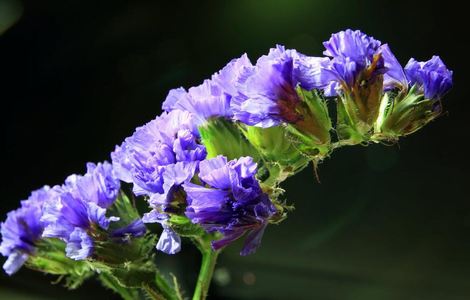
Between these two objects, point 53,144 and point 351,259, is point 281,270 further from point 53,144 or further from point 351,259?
point 53,144

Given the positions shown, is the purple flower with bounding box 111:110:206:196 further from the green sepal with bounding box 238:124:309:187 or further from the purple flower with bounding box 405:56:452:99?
the purple flower with bounding box 405:56:452:99

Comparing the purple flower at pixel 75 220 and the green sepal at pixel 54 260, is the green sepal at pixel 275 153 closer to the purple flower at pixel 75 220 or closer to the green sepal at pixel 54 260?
the purple flower at pixel 75 220

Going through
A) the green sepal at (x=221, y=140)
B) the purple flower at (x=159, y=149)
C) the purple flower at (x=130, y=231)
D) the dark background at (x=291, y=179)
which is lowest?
the dark background at (x=291, y=179)

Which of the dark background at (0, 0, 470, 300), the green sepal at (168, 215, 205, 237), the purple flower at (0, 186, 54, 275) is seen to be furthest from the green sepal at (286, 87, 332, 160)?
the dark background at (0, 0, 470, 300)

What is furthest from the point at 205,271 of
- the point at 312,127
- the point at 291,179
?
the point at 291,179

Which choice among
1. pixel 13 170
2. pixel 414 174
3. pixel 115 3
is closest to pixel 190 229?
pixel 414 174

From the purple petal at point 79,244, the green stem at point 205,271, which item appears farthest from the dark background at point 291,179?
the purple petal at point 79,244
